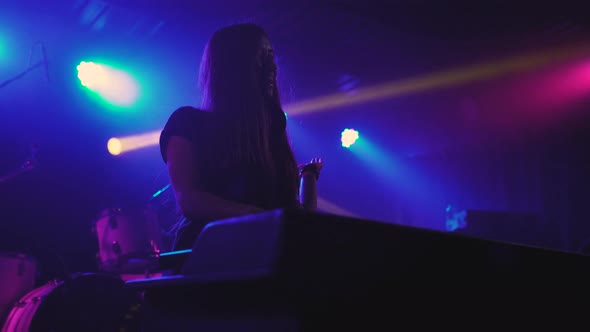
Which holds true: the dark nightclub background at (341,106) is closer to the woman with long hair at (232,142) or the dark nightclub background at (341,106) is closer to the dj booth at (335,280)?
the woman with long hair at (232,142)

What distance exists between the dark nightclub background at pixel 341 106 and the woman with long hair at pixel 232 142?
2337mm

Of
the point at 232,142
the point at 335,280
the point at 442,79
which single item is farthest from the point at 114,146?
the point at 335,280

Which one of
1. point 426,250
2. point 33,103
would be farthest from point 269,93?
point 33,103

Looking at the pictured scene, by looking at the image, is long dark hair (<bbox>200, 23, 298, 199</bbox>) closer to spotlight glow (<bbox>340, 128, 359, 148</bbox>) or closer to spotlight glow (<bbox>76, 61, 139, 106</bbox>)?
spotlight glow (<bbox>76, 61, 139, 106</bbox>)

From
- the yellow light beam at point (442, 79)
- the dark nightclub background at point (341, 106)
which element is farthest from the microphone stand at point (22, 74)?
the yellow light beam at point (442, 79)

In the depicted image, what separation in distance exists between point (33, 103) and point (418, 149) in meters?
5.66

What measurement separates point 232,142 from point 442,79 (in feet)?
17.3

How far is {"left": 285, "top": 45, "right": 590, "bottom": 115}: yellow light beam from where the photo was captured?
582 cm

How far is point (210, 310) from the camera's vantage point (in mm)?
855

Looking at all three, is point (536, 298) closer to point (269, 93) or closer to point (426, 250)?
point (426, 250)

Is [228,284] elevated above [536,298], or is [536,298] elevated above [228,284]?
[228,284]

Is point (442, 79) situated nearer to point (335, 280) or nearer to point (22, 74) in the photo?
point (22, 74)

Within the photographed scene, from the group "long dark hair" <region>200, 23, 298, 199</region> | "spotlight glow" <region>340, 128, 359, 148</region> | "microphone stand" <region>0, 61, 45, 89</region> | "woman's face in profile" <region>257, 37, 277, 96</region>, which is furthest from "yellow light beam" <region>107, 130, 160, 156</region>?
"woman's face in profile" <region>257, 37, 277, 96</region>

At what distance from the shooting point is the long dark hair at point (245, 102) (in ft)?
5.18
